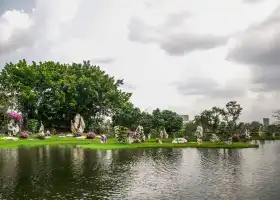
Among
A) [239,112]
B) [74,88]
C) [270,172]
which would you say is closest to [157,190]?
[270,172]

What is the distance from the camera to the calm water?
908 inches

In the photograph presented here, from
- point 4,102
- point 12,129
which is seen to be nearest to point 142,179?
point 4,102

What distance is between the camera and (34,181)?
28.1 meters

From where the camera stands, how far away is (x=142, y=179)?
93.3ft

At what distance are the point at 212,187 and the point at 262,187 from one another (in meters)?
3.37

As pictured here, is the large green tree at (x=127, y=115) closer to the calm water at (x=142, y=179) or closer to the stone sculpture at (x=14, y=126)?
the stone sculpture at (x=14, y=126)

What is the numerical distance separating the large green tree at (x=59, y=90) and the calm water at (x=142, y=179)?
184 ft

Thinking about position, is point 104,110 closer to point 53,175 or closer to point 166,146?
point 166,146

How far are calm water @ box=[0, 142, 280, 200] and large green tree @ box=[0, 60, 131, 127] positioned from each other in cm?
5600

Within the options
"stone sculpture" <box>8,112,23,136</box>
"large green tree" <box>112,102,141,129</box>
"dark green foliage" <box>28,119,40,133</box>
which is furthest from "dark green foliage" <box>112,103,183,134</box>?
"stone sculpture" <box>8,112,23,136</box>

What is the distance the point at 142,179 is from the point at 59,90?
71.4 metres

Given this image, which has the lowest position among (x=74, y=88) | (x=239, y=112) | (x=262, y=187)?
(x=262, y=187)

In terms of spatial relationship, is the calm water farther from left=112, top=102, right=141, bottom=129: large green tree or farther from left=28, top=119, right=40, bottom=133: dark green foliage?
left=112, top=102, right=141, bottom=129: large green tree

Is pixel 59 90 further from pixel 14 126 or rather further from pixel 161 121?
pixel 161 121
